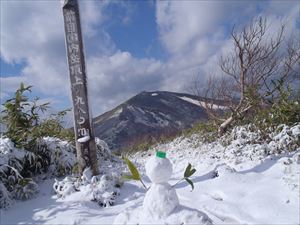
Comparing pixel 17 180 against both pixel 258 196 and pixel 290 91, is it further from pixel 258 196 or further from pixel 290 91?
pixel 290 91

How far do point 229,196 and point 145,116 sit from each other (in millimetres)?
15337

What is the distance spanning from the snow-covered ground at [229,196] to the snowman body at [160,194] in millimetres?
995

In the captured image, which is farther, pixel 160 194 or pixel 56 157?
pixel 56 157

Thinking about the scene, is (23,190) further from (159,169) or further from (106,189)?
(159,169)

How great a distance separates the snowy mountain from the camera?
610 inches

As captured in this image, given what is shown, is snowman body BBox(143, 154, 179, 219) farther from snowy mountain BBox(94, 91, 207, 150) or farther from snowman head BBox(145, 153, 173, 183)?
snowy mountain BBox(94, 91, 207, 150)

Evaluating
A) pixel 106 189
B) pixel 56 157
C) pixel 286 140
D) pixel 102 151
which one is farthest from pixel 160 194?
pixel 102 151

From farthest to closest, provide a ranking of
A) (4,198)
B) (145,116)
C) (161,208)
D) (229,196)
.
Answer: (145,116)
(4,198)
(229,196)
(161,208)

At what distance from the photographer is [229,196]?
3.33 metres

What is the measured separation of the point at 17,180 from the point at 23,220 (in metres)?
0.95

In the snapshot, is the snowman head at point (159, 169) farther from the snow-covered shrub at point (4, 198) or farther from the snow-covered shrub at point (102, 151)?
the snow-covered shrub at point (102, 151)

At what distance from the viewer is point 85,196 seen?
3.88 meters

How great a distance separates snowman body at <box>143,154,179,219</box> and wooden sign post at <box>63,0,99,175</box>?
248 centimetres

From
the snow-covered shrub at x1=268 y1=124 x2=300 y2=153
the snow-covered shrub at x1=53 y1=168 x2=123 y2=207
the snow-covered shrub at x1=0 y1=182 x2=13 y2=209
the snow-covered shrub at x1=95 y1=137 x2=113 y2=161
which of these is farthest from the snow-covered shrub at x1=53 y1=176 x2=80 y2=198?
the snow-covered shrub at x1=268 y1=124 x2=300 y2=153
